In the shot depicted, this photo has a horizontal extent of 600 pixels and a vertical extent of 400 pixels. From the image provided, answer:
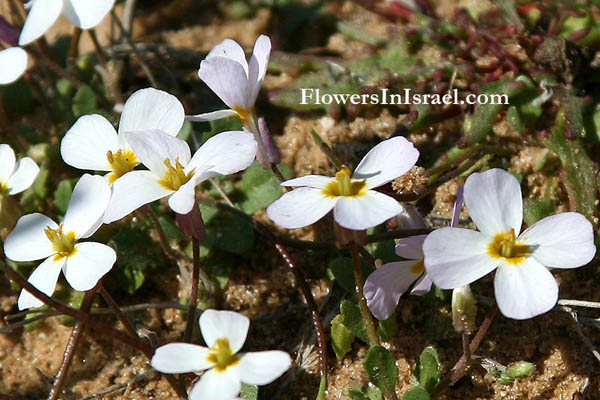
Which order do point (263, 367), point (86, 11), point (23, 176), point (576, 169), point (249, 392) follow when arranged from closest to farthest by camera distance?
point (263, 367) → point (249, 392) → point (23, 176) → point (86, 11) → point (576, 169)

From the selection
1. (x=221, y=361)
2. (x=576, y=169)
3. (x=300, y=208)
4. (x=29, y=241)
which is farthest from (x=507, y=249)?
(x=29, y=241)

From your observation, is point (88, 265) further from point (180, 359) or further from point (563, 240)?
point (563, 240)

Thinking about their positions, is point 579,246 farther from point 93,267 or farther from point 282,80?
point 282,80

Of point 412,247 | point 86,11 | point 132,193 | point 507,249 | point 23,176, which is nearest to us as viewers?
point 507,249

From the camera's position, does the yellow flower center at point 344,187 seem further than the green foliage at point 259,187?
No

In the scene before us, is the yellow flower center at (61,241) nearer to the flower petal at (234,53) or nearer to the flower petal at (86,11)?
the flower petal at (234,53)

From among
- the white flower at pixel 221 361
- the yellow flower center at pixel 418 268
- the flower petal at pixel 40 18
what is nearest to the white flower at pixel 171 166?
the white flower at pixel 221 361
